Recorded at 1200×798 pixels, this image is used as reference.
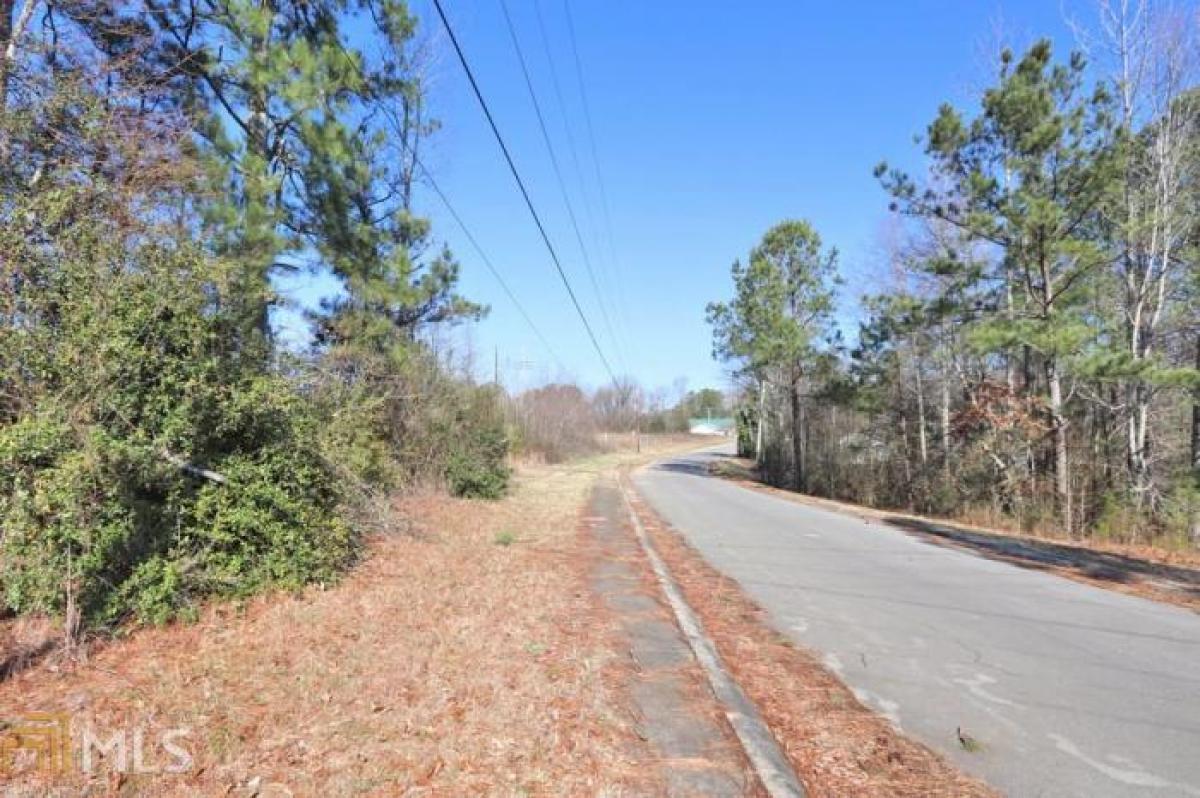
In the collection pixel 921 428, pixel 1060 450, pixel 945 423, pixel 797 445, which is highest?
pixel 945 423

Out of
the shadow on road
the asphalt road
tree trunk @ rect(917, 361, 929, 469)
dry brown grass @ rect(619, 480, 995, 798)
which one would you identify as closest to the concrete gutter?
dry brown grass @ rect(619, 480, 995, 798)

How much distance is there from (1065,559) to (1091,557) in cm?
81

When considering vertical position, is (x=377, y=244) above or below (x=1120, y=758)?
above

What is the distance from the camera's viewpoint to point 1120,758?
3920 millimetres

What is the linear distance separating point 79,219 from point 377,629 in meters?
4.46

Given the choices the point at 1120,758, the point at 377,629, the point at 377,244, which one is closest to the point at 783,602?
the point at 1120,758

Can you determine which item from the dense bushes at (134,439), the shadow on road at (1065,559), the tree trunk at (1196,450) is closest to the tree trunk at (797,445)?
the tree trunk at (1196,450)

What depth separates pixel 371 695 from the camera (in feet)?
14.1

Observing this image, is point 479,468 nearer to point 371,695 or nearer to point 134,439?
point 134,439

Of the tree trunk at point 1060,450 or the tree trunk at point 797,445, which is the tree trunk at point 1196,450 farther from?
the tree trunk at point 797,445

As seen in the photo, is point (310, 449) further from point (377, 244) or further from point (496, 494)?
point (496, 494)
